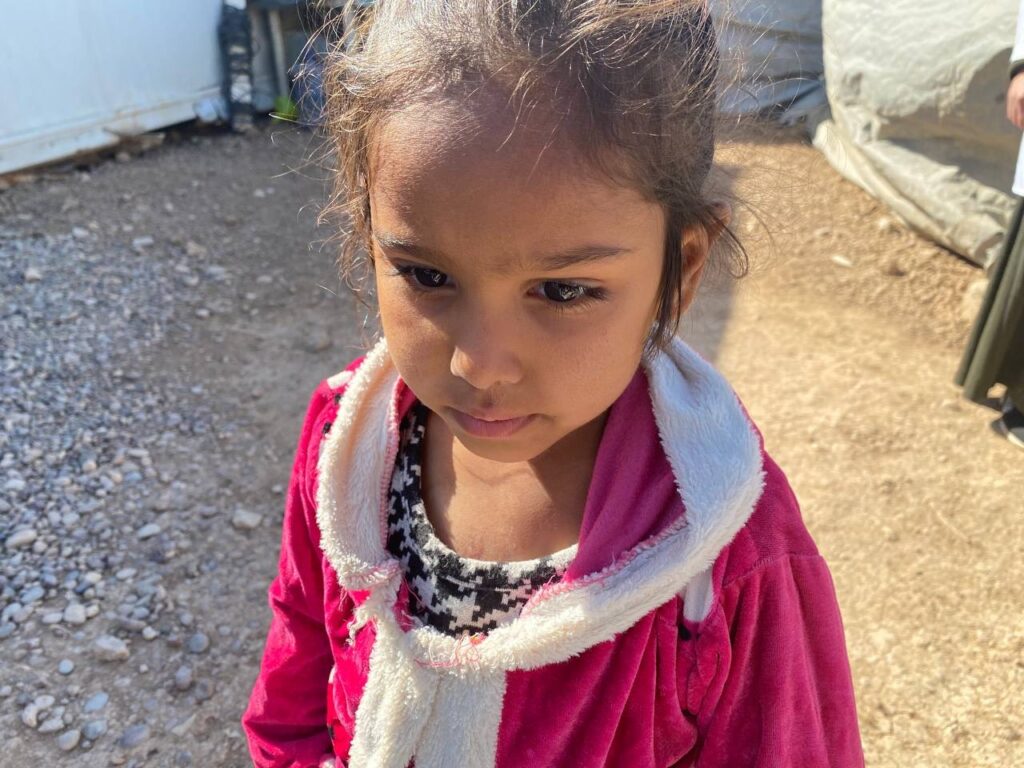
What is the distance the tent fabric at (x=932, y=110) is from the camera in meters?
4.23

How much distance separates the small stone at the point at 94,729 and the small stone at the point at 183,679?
19 cm

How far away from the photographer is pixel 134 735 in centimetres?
228

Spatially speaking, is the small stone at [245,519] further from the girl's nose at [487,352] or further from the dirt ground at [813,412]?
the girl's nose at [487,352]

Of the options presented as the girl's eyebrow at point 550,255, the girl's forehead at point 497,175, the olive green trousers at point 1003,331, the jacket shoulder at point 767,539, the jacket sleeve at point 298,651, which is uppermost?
the girl's forehead at point 497,175

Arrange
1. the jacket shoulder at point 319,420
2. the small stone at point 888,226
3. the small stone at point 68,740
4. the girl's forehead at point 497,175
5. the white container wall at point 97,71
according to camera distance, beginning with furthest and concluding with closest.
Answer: the white container wall at point 97,71, the small stone at point 888,226, the small stone at point 68,740, the jacket shoulder at point 319,420, the girl's forehead at point 497,175

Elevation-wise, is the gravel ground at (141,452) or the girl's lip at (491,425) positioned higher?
the girl's lip at (491,425)

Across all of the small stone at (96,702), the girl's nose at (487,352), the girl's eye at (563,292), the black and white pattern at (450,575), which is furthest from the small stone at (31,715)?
the girl's eye at (563,292)

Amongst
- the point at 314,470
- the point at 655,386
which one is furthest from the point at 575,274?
the point at 314,470

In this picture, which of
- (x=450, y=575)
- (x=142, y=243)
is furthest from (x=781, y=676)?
(x=142, y=243)

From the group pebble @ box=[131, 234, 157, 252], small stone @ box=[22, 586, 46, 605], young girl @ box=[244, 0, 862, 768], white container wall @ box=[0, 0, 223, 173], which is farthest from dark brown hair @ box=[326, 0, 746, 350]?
white container wall @ box=[0, 0, 223, 173]

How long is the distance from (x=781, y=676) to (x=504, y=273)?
577 millimetres

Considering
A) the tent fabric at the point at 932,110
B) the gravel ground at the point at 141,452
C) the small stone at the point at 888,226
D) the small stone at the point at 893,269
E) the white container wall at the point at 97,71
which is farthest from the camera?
the white container wall at the point at 97,71

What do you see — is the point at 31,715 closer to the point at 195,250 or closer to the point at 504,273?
the point at 504,273

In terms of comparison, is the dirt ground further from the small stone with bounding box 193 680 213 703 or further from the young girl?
the young girl
